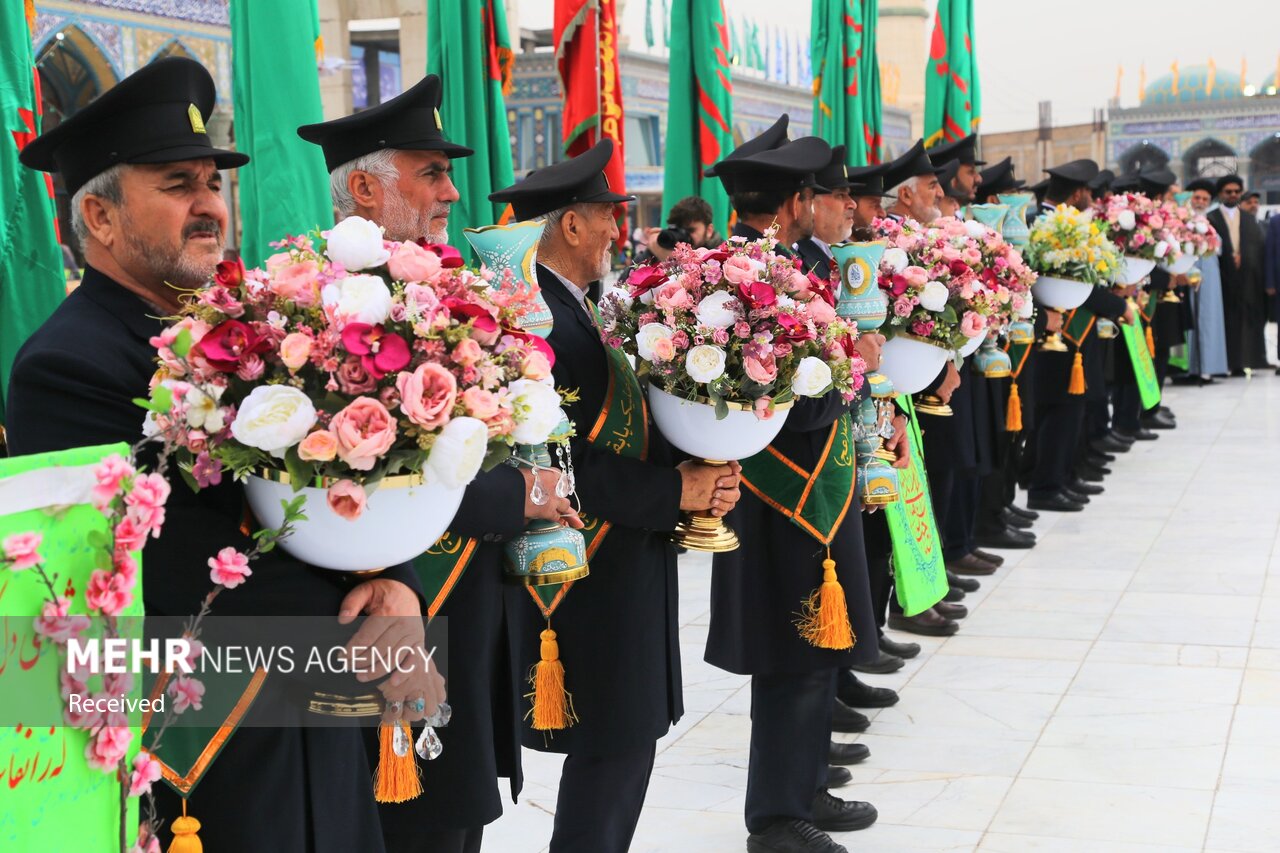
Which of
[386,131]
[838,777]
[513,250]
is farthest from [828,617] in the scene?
[386,131]

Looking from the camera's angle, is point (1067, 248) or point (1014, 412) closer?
point (1014, 412)

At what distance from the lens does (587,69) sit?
5.44 m

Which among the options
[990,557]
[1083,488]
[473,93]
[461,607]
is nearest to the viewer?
[461,607]

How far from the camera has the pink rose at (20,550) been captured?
5.34 feet

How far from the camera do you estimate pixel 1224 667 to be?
207 inches

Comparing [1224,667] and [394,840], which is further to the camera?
[1224,667]

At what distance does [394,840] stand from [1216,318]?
12578 millimetres

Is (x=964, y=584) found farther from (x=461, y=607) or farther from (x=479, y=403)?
(x=479, y=403)

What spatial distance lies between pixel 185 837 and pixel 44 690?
0.35 metres

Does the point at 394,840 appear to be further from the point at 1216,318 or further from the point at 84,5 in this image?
the point at 84,5

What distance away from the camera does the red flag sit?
542 centimetres

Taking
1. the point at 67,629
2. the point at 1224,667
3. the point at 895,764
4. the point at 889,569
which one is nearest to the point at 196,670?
the point at 67,629

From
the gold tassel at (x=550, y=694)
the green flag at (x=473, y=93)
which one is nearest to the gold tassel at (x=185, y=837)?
the gold tassel at (x=550, y=694)

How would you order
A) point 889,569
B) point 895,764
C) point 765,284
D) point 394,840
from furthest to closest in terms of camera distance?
point 889,569 < point 895,764 < point 765,284 < point 394,840
